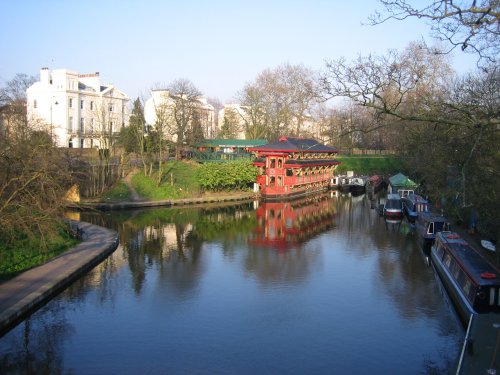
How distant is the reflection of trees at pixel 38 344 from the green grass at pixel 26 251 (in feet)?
10.5

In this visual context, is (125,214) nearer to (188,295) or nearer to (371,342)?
(188,295)

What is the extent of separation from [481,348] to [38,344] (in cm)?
1098

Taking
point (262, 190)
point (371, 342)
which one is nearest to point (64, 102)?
point (262, 190)

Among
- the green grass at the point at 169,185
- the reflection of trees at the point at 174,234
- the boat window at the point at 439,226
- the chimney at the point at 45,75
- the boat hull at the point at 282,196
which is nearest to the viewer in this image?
the reflection of trees at the point at 174,234

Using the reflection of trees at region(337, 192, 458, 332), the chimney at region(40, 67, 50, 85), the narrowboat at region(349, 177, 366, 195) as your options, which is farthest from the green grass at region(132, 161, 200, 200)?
the chimney at region(40, 67, 50, 85)

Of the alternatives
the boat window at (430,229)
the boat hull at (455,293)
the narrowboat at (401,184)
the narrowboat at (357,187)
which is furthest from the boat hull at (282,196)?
the boat hull at (455,293)

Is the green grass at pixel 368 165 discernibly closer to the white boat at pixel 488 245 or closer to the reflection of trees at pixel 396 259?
the reflection of trees at pixel 396 259

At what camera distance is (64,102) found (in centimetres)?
5572

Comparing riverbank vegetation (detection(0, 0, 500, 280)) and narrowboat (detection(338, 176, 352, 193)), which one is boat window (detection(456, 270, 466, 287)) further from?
narrowboat (detection(338, 176, 352, 193))

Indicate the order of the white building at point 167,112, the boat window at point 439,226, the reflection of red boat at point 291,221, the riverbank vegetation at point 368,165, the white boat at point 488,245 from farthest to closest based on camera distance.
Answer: the riverbank vegetation at point 368,165 < the white building at point 167,112 < the reflection of red boat at point 291,221 < the boat window at point 439,226 < the white boat at point 488,245

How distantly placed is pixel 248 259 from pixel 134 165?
27.3 meters

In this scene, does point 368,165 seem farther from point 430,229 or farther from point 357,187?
point 430,229

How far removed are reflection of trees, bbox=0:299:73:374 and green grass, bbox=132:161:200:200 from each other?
1043 inches

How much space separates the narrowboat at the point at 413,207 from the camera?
32.8m
